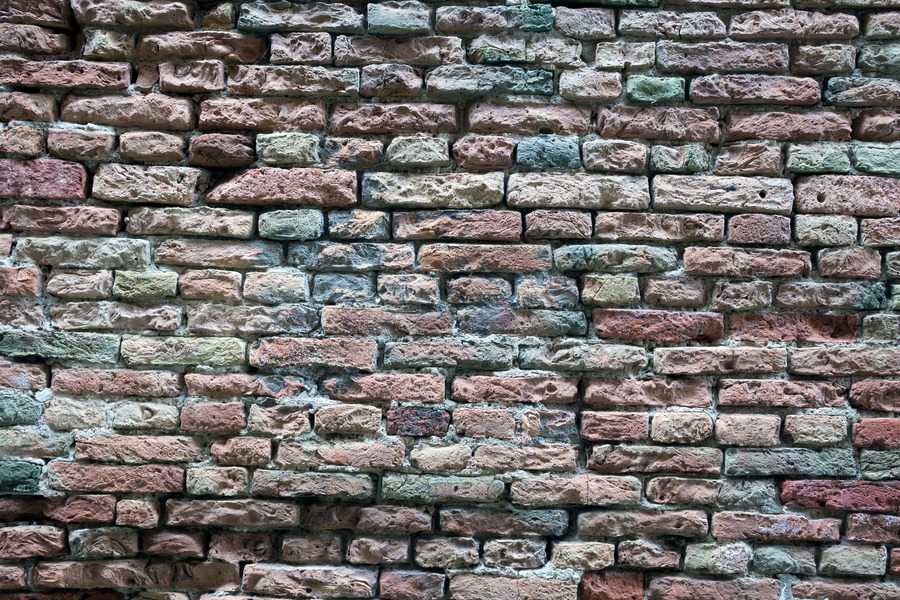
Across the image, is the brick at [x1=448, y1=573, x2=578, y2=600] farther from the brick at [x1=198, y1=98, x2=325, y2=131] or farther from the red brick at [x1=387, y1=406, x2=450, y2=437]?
the brick at [x1=198, y1=98, x2=325, y2=131]

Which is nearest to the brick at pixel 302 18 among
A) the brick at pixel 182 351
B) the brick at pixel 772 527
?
the brick at pixel 182 351

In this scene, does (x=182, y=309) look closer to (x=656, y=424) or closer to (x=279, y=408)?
(x=279, y=408)

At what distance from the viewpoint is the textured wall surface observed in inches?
63.0

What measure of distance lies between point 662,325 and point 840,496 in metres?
0.58

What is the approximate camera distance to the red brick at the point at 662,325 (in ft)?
5.29

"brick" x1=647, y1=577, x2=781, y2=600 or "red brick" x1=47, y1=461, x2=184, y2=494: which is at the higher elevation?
"red brick" x1=47, y1=461, x2=184, y2=494

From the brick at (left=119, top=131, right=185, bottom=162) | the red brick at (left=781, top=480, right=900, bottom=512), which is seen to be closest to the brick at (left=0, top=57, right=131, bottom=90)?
the brick at (left=119, top=131, right=185, bottom=162)

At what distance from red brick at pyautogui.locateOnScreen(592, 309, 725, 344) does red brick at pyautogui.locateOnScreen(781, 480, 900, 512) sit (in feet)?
1.37

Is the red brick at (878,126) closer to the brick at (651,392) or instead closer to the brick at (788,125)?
the brick at (788,125)

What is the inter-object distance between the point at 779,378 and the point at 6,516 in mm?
1878

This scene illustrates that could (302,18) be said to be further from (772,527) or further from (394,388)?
(772,527)

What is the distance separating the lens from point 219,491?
1594 millimetres

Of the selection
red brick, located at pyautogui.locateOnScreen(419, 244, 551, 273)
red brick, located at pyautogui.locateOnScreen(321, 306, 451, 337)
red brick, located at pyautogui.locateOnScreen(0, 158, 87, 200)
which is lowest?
red brick, located at pyautogui.locateOnScreen(321, 306, 451, 337)

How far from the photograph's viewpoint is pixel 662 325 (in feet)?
5.29
